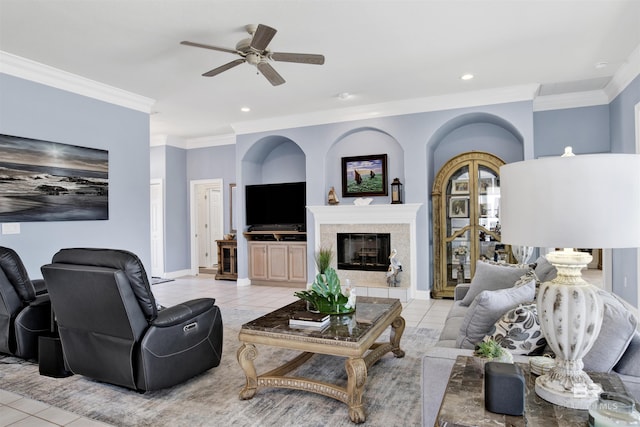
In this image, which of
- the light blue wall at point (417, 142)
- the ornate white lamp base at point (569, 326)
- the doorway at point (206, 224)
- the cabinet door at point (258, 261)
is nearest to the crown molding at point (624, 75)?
the light blue wall at point (417, 142)

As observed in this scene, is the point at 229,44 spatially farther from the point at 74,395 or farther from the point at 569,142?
the point at 569,142

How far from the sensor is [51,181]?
4.41 m

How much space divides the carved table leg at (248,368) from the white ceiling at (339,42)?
2.60 metres

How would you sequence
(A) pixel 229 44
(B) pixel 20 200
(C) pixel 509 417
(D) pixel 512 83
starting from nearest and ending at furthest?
1. (C) pixel 509 417
2. (A) pixel 229 44
3. (B) pixel 20 200
4. (D) pixel 512 83

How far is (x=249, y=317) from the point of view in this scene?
4824mm

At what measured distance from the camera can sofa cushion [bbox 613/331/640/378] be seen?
5.22ft

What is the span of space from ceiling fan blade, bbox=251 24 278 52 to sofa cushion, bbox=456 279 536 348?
7.70ft

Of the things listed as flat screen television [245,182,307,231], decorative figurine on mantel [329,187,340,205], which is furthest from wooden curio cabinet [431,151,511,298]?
flat screen television [245,182,307,231]

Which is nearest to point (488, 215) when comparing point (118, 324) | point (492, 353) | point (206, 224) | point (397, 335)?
point (397, 335)

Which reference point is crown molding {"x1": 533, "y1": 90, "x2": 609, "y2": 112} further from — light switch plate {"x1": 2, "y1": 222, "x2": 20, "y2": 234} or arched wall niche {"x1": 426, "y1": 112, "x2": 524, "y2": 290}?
light switch plate {"x1": 2, "y1": 222, "x2": 20, "y2": 234}

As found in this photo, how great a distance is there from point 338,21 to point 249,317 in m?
3.42

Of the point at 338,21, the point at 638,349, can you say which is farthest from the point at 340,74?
the point at 638,349

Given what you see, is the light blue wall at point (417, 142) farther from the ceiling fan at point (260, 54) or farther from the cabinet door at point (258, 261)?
the ceiling fan at point (260, 54)

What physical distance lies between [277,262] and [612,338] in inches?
226
